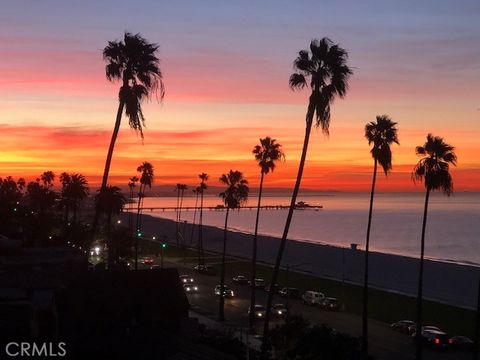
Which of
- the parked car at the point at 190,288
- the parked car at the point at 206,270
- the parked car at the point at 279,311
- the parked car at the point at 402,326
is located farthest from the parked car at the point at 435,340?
the parked car at the point at 206,270

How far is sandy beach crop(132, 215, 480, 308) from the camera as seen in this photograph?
71.8 metres

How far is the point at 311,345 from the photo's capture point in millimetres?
23516

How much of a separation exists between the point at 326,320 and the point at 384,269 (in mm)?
42641

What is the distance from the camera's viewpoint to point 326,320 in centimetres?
5028

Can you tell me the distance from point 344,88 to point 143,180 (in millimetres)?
65823

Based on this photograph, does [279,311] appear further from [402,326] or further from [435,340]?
[435,340]

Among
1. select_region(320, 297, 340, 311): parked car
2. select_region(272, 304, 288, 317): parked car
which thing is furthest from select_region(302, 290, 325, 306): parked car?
select_region(272, 304, 288, 317): parked car

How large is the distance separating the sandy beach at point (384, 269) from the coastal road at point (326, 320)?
1397 cm

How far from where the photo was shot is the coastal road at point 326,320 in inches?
1610

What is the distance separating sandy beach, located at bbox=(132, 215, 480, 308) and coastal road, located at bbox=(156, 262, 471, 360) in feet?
45.8

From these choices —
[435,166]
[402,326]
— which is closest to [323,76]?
[435,166]

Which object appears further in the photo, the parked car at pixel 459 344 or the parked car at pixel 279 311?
the parked car at pixel 279 311

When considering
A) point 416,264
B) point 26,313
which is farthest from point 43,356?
point 416,264

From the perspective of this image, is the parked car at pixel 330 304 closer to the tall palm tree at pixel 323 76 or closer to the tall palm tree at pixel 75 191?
the tall palm tree at pixel 323 76
